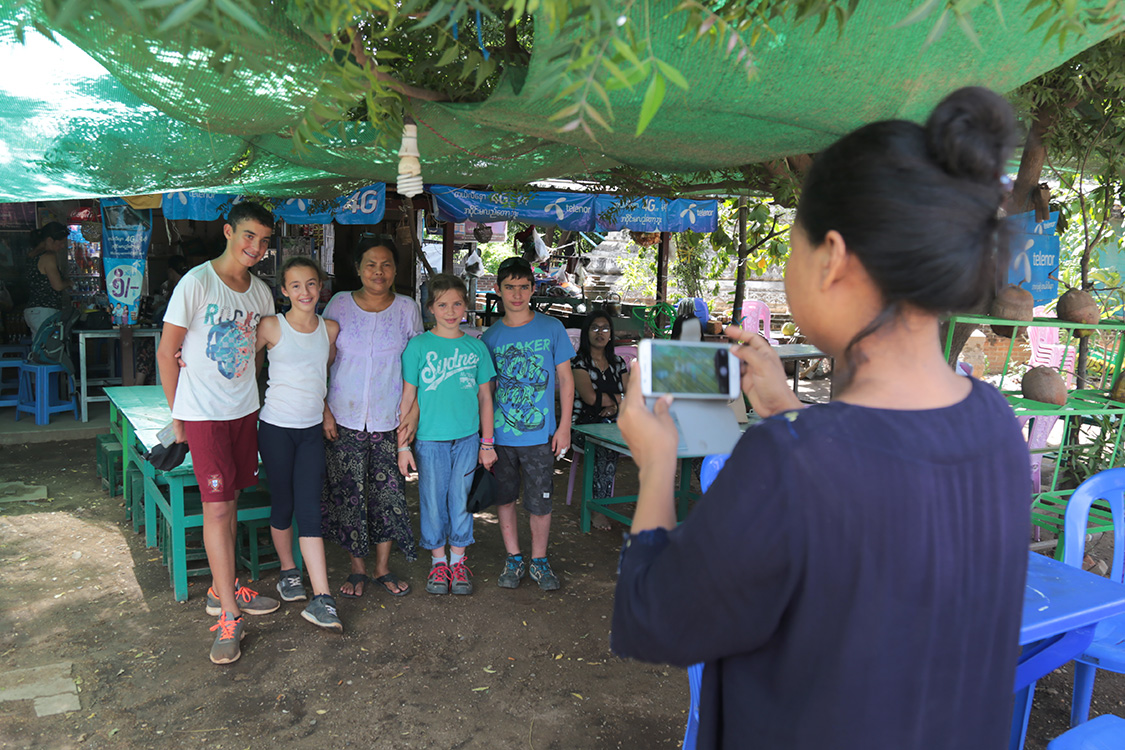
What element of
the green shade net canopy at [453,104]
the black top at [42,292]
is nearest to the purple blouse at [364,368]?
the green shade net canopy at [453,104]

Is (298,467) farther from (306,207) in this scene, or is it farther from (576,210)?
(576,210)

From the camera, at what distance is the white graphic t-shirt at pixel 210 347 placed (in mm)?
2873

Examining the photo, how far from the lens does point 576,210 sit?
7824 mm

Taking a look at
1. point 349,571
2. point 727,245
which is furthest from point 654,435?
point 727,245

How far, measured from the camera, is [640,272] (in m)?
15.2

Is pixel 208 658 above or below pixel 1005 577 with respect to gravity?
below

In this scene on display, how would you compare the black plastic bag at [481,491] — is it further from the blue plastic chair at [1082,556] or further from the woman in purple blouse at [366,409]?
the blue plastic chair at [1082,556]

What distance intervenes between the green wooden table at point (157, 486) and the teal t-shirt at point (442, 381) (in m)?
0.93

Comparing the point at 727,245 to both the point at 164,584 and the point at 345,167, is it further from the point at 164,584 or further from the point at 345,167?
the point at 164,584

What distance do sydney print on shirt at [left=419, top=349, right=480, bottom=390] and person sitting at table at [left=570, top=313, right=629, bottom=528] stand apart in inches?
55.2

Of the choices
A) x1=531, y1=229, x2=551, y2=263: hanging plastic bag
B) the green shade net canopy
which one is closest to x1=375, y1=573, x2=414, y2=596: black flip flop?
the green shade net canopy

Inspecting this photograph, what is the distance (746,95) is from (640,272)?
13.1 meters

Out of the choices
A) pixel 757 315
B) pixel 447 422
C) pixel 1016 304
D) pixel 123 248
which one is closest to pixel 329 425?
pixel 447 422

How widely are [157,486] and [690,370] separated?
3624 mm
